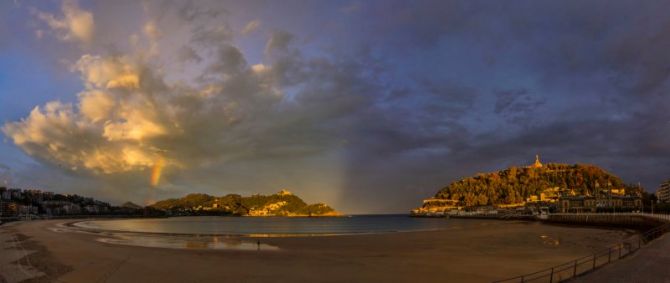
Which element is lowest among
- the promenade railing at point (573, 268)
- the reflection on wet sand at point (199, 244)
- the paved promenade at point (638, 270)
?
the reflection on wet sand at point (199, 244)

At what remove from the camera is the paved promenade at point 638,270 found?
65.9 feet

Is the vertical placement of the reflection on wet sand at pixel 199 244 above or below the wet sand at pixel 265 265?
below

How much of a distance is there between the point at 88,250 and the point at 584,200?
7850 inches

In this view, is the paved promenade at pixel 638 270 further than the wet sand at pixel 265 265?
No

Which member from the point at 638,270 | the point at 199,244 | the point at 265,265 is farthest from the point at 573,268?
the point at 199,244

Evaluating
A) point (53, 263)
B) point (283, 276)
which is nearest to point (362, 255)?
point (283, 276)

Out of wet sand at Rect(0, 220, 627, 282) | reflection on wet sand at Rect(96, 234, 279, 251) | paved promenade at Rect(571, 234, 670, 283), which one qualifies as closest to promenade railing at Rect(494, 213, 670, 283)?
paved promenade at Rect(571, 234, 670, 283)

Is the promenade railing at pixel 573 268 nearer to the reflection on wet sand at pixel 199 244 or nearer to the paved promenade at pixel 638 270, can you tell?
the paved promenade at pixel 638 270

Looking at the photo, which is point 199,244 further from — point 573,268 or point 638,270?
point 638,270

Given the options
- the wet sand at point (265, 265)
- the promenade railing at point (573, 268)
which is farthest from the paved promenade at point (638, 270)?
the wet sand at point (265, 265)

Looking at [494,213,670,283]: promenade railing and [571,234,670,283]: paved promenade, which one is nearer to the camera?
[571,234,670,283]: paved promenade

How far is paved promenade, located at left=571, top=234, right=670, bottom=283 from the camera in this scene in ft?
65.9

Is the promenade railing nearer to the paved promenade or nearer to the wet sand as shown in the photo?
the paved promenade

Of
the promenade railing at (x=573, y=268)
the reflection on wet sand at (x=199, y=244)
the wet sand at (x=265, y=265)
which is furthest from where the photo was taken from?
the reflection on wet sand at (x=199, y=244)
